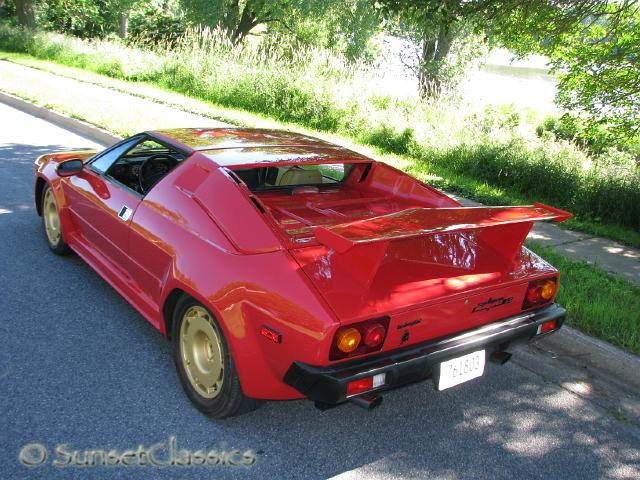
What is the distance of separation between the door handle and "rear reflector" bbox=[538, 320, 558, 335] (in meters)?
2.56

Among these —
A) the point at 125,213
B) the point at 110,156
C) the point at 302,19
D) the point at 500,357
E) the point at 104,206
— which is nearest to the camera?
the point at 500,357

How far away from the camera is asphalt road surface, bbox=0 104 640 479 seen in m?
2.81

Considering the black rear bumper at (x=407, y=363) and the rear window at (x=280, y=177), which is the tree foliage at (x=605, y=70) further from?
the black rear bumper at (x=407, y=363)

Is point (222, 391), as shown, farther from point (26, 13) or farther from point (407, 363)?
point (26, 13)

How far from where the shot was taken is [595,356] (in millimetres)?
3980

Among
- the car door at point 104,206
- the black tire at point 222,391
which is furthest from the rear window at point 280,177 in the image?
the black tire at point 222,391

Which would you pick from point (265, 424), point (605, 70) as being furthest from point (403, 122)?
point (265, 424)

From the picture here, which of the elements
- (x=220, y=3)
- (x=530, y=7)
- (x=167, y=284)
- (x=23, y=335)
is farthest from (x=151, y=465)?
(x=220, y=3)

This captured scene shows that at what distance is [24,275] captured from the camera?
4676 millimetres

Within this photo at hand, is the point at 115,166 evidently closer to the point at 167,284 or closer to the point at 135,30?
the point at 167,284

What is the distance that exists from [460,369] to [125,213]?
2301mm

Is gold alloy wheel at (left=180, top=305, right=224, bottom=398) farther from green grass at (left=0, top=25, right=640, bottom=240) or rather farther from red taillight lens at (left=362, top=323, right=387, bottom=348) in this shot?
green grass at (left=0, top=25, right=640, bottom=240)

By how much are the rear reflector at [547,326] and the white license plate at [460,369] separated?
0.47 meters

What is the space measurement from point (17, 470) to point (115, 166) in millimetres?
2339
